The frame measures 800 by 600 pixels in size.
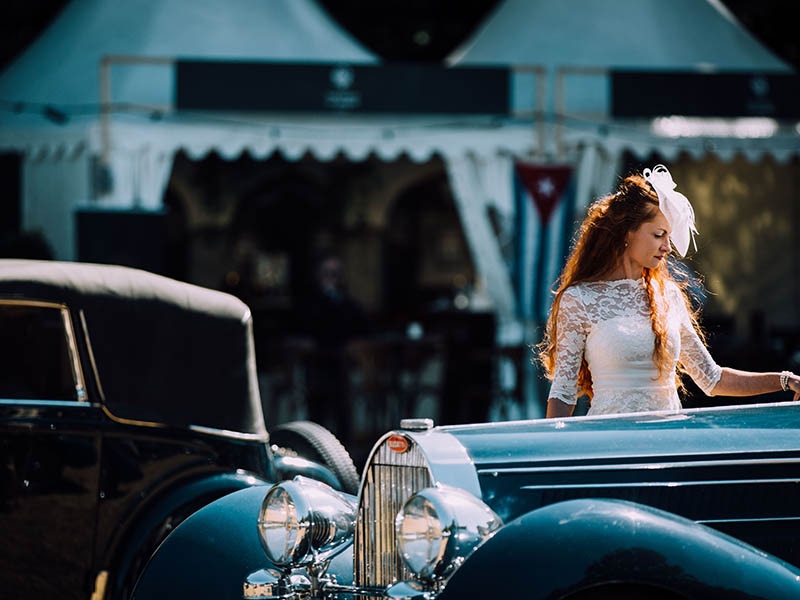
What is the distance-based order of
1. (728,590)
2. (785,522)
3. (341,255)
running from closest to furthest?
(728,590)
(785,522)
(341,255)

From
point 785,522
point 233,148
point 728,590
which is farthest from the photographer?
point 233,148

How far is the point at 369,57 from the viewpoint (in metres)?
12.6

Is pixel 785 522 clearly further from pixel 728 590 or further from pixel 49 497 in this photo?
pixel 49 497

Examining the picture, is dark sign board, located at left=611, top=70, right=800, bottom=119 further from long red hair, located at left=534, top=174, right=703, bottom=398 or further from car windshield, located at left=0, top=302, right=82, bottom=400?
car windshield, located at left=0, top=302, right=82, bottom=400

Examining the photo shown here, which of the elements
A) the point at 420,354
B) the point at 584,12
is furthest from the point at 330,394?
the point at 584,12

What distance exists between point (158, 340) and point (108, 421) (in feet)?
1.60

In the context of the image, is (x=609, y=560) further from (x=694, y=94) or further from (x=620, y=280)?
(x=694, y=94)

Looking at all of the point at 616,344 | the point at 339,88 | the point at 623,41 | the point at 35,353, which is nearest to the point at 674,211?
the point at 616,344

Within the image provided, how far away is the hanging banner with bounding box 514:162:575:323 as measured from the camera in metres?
10.2

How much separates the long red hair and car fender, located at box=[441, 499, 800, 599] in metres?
1.17

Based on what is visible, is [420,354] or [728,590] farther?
[420,354]

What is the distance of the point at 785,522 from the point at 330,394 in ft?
23.9

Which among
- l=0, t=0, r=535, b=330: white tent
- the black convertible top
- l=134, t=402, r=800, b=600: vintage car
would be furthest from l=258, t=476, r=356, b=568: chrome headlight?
l=0, t=0, r=535, b=330: white tent

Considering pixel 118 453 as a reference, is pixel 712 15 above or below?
above
